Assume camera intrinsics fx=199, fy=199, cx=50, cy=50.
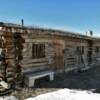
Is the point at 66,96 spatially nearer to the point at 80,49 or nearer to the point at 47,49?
the point at 47,49

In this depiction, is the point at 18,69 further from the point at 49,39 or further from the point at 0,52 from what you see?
the point at 49,39

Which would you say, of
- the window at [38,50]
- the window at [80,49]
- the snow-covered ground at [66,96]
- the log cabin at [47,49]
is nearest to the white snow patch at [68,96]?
the snow-covered ground at [66,96]

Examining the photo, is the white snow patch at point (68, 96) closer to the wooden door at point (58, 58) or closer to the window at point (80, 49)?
the wooden door at point (58, 58)

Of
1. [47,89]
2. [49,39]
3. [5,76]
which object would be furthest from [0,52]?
[49,39]

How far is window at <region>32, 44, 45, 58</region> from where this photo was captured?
12477 mm

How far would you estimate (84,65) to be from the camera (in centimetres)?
1925

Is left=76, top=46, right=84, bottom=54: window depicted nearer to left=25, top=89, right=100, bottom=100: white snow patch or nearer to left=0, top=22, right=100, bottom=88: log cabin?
left=0, top=22, right=100, bottom=88: log cabin

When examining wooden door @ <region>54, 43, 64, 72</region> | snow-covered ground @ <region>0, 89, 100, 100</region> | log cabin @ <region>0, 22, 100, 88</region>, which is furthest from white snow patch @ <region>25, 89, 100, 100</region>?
wooden door @ <region>54, 43, 64, 72</region>

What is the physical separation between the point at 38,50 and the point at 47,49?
3.00ft

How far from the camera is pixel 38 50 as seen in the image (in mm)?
12789

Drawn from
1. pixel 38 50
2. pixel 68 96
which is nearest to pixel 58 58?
pixel 38 50

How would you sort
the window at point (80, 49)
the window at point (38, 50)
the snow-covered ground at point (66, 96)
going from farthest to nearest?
the window at point (80, 49)
the window at point (38, 50)
the snow-covered ground at point (66, 96)

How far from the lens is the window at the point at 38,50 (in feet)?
40.9

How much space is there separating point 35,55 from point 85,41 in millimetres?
8546
